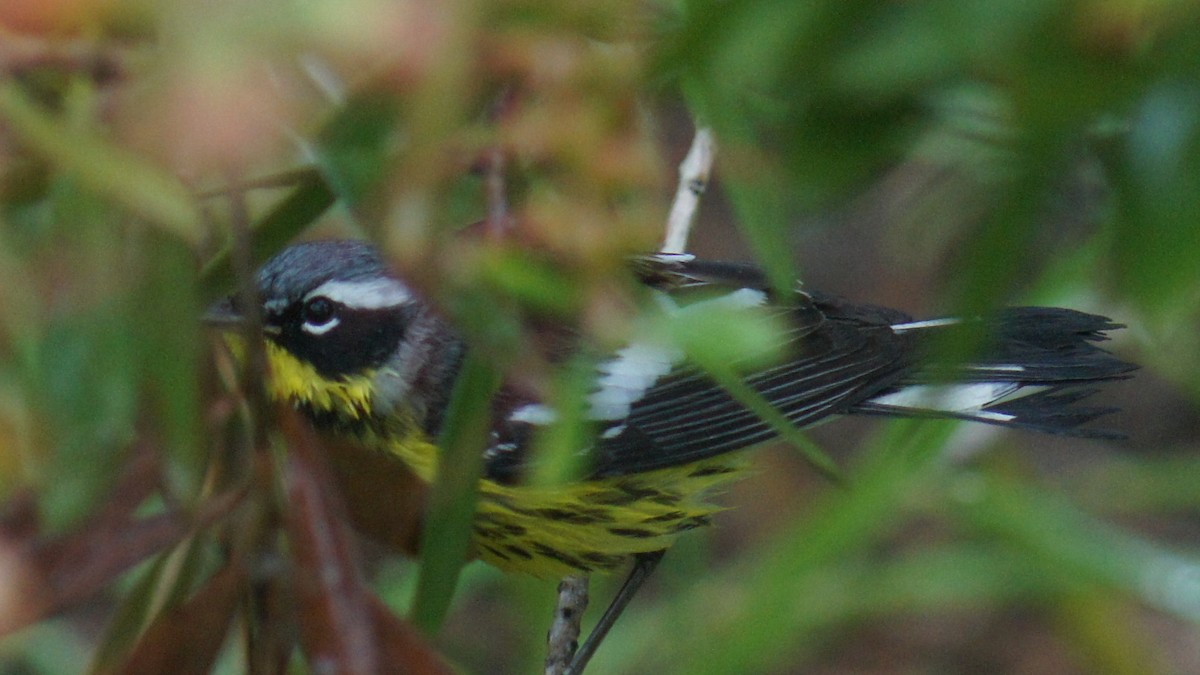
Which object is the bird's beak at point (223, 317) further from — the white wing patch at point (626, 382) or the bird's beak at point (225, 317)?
the white wing patch at point (626, 382)

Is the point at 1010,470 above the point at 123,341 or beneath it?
beneath

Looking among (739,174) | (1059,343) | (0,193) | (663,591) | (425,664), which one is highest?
(739,174)

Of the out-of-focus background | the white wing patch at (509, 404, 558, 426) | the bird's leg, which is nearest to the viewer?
the out-of-focus background

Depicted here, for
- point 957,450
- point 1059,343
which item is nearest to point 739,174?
point 1059,343

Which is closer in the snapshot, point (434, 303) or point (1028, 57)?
point (1028, 57)

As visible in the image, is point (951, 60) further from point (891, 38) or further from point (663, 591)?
point (663, 591)

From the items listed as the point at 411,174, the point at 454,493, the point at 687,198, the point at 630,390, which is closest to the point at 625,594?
the point at 630,390

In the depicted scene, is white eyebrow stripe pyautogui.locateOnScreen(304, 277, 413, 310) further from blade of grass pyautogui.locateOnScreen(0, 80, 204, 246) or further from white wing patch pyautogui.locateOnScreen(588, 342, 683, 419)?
blade of grass pyautogui.locateOnScreen(0, 80, 204, 246)

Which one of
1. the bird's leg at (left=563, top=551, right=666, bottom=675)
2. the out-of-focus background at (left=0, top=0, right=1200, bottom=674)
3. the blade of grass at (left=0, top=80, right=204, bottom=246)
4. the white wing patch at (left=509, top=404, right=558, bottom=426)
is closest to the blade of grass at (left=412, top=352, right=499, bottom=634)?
the out-of-focus background at (left=0, top=0, right=1200, bottom=674)
